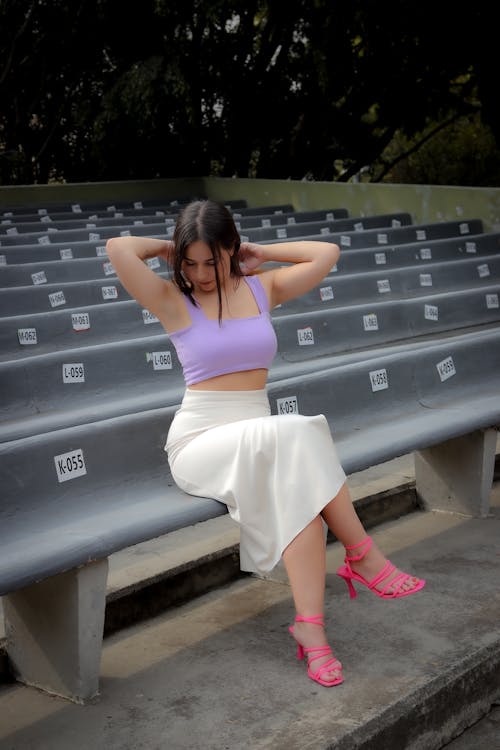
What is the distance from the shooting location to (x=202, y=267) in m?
2.65

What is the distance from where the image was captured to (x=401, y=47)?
11227 millimetres

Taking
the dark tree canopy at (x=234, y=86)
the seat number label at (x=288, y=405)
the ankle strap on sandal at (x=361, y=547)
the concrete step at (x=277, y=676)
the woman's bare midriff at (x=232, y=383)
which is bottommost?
the concrete step at (x=277, y=676)

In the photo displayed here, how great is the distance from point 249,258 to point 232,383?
0.44 metres

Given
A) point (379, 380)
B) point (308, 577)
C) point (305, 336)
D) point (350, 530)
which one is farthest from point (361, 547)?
point (305, 336)

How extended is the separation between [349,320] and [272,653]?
2302 millimetres

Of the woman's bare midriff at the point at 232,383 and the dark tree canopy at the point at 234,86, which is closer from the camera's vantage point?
the woman's bare midriff at the point at 232,383

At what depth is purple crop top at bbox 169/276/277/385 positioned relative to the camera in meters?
2.66

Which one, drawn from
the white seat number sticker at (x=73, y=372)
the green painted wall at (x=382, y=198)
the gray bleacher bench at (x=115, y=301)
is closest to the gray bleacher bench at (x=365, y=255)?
the green painted wall at (x=382, y=198)

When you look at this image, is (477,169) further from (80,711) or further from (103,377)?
(80,711)

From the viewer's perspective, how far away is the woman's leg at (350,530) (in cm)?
244

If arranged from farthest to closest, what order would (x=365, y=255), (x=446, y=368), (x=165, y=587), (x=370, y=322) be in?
(x=365, y=255), (x=370, y=322), (x=446, y=368), (x=165, y=587)

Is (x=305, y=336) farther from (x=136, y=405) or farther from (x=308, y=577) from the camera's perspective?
(x=308, y=577)

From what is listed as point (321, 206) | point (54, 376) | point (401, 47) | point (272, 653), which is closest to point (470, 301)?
point (54, 376)

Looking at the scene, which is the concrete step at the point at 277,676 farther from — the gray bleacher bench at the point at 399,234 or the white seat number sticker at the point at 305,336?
the gray bleacher bench at the point at 399,234
